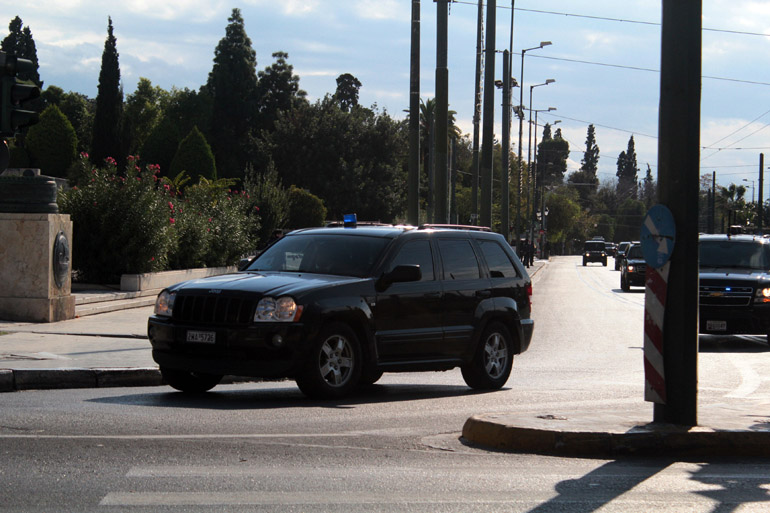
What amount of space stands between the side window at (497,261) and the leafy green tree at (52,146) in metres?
55.3

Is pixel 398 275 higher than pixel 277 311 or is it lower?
higher

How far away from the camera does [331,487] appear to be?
19.8 ft

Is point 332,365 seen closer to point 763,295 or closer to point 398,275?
point 398,275

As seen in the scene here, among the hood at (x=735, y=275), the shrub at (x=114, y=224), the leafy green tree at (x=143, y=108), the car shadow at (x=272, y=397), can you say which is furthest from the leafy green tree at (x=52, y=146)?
the car shadow at (x=272, y=397)

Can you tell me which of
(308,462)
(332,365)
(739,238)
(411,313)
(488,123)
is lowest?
(308,462)

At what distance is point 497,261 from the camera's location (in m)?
12.3

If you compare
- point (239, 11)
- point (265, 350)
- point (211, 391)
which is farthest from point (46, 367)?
point (239, 11)

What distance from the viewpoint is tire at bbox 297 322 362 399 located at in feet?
31.6

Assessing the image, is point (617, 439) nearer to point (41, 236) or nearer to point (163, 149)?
point (41, 236)

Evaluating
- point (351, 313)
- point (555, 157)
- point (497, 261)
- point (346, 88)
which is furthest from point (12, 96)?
point (555, 157)

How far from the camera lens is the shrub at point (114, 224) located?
22344 millimetres

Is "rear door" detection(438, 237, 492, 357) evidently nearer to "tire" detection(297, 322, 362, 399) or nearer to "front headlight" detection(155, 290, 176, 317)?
"tire" detection(297, 322, 362, 399)

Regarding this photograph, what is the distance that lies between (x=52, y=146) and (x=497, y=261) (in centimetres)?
5577

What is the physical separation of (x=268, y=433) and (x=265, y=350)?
1664 millimetres
